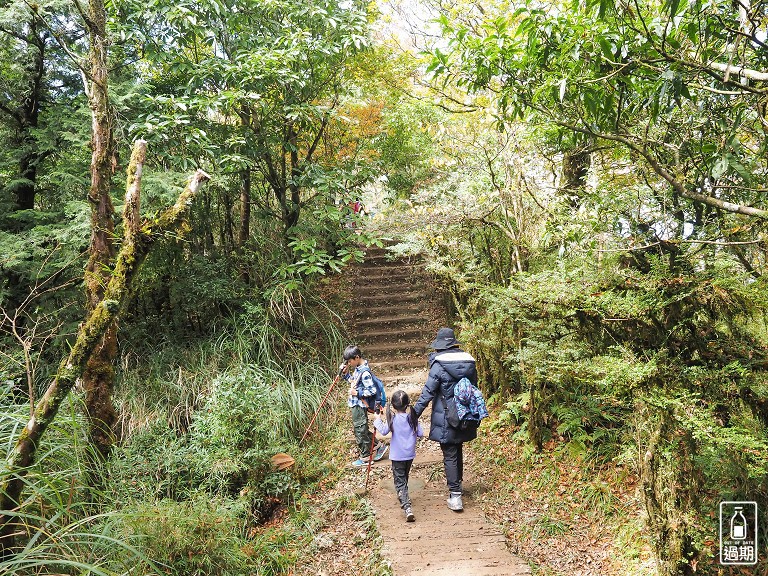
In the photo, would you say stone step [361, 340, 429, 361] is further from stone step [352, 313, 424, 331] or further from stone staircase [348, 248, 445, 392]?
stone step [352, 313, 424, 331]

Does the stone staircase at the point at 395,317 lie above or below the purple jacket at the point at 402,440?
above

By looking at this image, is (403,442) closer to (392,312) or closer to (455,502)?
(455,502)

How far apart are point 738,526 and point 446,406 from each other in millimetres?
Answer: 2393

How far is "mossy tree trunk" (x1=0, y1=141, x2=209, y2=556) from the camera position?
2.86m

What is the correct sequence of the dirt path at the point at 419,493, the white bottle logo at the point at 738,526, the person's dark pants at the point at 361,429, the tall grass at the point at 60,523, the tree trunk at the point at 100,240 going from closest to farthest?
1. the tall grass at the point at 60,523
2. the white bottle logo at the point at 738,526
3. the dirt path at the point at 419,493
4. the tree trunk at the point at 100,240
5. the person's dark pants at the point at 361,429

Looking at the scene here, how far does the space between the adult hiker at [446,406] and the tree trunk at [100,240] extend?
9.89 ft

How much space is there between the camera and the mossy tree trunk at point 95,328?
9.39 feet

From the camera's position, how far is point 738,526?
3.38 m

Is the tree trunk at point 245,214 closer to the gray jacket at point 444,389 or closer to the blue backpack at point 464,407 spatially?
the gray jacket at point 444,389

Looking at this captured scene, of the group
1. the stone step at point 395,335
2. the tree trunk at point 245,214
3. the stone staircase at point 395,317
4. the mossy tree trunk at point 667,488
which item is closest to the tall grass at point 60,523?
the mossy tree trunk at point 667,488

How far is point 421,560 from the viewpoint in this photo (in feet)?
13.4

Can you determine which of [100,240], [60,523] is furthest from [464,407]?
[100,240]

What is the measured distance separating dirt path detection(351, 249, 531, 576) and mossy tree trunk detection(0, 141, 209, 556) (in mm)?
2876

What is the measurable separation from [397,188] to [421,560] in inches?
410
